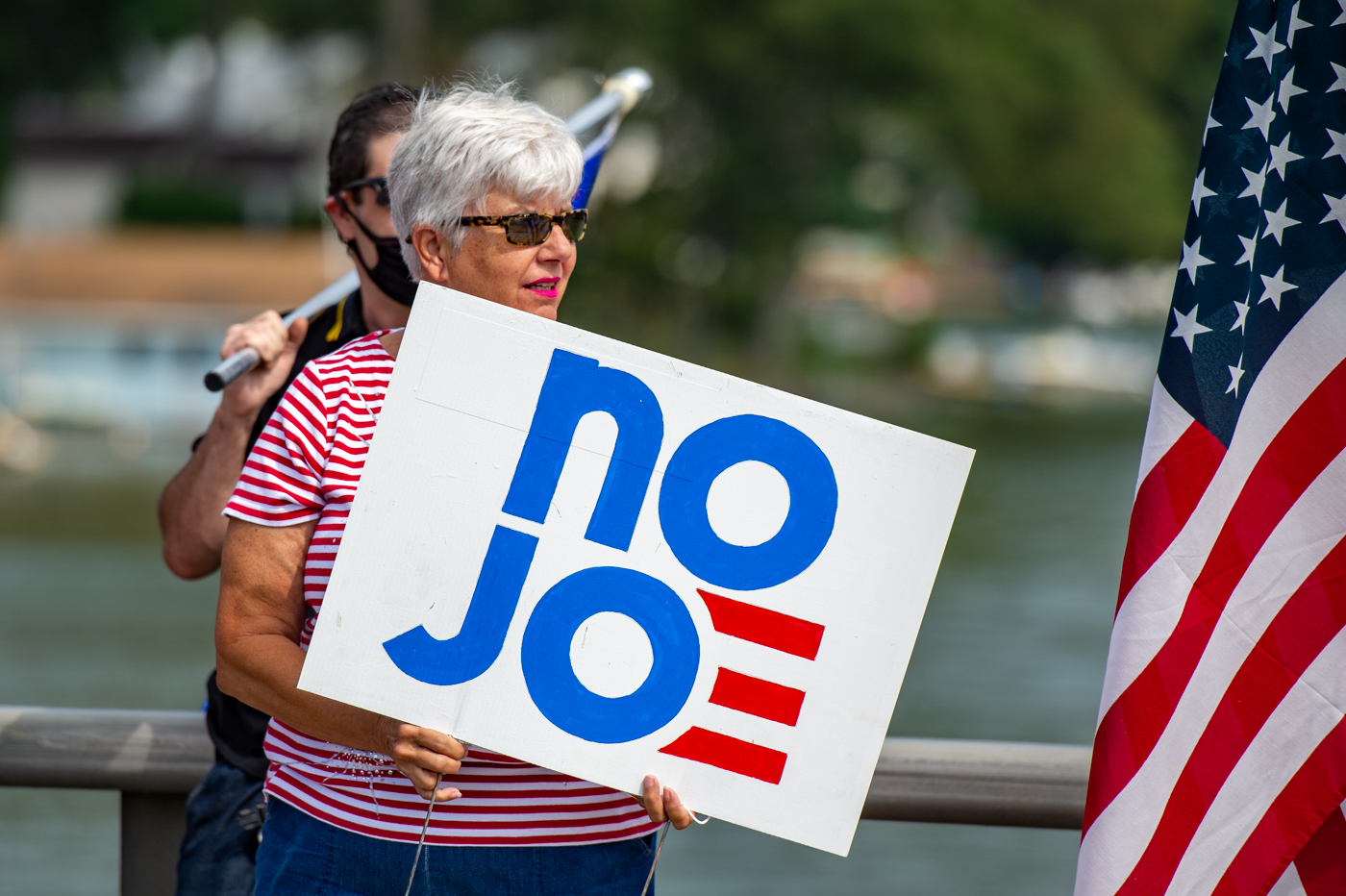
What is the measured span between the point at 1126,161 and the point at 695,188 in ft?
40.0

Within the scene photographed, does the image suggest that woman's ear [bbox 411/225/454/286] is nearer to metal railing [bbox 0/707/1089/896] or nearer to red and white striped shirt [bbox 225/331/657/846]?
red and white striped shirt [bbox 225/331/657/846]

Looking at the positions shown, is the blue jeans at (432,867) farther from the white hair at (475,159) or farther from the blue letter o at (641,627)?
the white hair at (475,159)

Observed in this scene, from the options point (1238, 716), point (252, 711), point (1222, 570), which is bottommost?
point (252, 711)

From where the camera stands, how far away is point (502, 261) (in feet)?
7.41

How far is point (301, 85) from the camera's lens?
46.8m

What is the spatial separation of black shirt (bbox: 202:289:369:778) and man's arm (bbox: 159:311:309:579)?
0.08 feet

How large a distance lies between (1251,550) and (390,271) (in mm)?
1486

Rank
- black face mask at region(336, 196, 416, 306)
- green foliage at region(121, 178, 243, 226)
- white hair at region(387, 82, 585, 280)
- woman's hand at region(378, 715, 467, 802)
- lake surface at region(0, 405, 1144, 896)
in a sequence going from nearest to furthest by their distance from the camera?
woman's hand at region(378, 715, 467, 802)
white hair at region(387, 82, 585, 280)
black face mask at region(336, 196, 416, 306)
lake surface at region(0, 405, 1144, 896)
green foliage at region(121, 178, 243, 226)

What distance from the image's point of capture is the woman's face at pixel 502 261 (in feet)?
7.37

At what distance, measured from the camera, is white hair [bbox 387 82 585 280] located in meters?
2.22

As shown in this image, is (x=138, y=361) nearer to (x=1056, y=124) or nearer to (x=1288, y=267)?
(x=1056, y=124)

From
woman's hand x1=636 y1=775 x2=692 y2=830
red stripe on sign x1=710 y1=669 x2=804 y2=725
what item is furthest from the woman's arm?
red stripe on sign x1=710 y1=669 x2=804 y2=725

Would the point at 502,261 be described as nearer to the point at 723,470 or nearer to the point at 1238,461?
the point at 723,470

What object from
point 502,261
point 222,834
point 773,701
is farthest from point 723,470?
point 222,834
